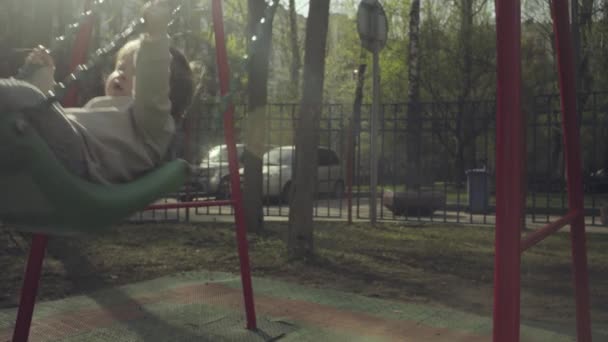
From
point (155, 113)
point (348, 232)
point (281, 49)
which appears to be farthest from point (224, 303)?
point (281, 49)

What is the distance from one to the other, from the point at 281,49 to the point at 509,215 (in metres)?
28.1

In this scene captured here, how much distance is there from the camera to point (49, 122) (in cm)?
128

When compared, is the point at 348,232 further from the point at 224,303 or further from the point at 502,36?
the point at 502,36

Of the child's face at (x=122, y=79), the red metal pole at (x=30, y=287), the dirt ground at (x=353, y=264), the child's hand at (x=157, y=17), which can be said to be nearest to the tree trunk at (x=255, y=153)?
the dirt ground at (x=353, y=264)

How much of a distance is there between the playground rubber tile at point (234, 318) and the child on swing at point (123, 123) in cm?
165

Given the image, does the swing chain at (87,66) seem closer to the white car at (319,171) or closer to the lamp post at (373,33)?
the lamp post at (373,33)

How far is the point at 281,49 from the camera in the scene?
29094 millimetres

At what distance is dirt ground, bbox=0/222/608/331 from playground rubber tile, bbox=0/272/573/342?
0.37 m

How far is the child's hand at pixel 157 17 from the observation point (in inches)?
60.5

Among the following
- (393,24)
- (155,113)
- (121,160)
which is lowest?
(121,160)

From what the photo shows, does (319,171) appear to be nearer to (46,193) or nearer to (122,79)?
(122,79)

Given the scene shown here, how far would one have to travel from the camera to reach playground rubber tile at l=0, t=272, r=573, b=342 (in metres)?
3.15

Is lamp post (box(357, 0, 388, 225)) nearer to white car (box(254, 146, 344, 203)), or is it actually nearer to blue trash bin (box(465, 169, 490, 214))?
blue trash bin (box(465, 169, 490, 214))

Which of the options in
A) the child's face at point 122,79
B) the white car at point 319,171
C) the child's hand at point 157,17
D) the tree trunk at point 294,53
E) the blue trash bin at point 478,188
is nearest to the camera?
the child's hand at point 157,17
